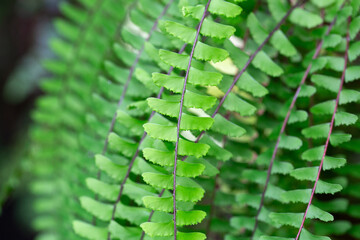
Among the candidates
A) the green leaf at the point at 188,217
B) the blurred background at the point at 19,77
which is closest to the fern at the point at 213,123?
the green leaf at the point at 188,217

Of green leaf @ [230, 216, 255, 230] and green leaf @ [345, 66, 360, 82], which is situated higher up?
green leaf @ [345, 66, 360, 82]

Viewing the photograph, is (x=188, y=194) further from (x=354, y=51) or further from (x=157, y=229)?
(x=354, y=51)

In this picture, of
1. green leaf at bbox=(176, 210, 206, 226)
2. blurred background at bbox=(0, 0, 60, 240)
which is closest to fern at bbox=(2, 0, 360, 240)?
green leaf at bbox=(176, 210, 206, 226)

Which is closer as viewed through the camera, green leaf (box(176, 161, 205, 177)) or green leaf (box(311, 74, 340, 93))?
green leaf (box(176, 161, 205, 177))

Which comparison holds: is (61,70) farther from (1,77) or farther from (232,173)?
(1,77)

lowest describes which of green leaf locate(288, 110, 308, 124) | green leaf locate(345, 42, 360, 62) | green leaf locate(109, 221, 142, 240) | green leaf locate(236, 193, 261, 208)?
green leaf locate(109, 221, 142, 240)

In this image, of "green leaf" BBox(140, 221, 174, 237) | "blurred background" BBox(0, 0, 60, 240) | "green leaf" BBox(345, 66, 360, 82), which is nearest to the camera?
"green leaf" BBox(140, 221, 174, 237)

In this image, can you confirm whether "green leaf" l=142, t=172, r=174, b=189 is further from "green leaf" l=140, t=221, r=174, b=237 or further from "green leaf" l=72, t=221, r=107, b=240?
"green leaf" l=72, t=221, r=107, b=240

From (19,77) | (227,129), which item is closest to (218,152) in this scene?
(227,129)
